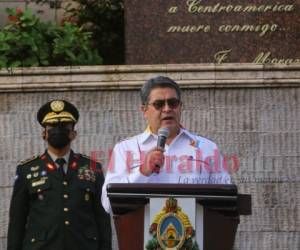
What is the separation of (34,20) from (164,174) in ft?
13.6

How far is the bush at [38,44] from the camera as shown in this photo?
9.16 meters

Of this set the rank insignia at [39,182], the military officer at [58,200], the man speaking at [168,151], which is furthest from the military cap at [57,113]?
the man speaking at [168,151]

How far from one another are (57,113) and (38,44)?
2705mm

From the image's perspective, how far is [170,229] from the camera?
498 cm

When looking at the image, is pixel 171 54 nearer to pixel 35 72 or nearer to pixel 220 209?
pixel 35 72

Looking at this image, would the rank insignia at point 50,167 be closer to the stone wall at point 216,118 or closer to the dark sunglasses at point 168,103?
the dark sunglasses at point 168,103

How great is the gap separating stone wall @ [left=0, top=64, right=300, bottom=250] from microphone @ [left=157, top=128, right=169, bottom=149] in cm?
303

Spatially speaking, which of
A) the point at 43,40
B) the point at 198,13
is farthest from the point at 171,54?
the point at 43,40

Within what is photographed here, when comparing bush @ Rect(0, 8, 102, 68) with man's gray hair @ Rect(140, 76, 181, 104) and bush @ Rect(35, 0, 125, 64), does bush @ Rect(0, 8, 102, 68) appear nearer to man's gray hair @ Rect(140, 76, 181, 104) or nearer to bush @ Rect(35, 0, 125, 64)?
bush @ Rect(35, 0, 125, 64)

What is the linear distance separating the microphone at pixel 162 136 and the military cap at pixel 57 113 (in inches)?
56.0

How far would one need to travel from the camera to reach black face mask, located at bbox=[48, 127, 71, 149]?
6543 mm

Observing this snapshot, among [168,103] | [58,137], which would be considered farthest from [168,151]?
[58,137]

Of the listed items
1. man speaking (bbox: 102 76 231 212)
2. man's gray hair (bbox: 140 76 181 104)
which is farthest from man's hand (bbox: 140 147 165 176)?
man's gray hair (bbox: 140 76 181 104)

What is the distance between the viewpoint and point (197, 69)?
27.7 feet
